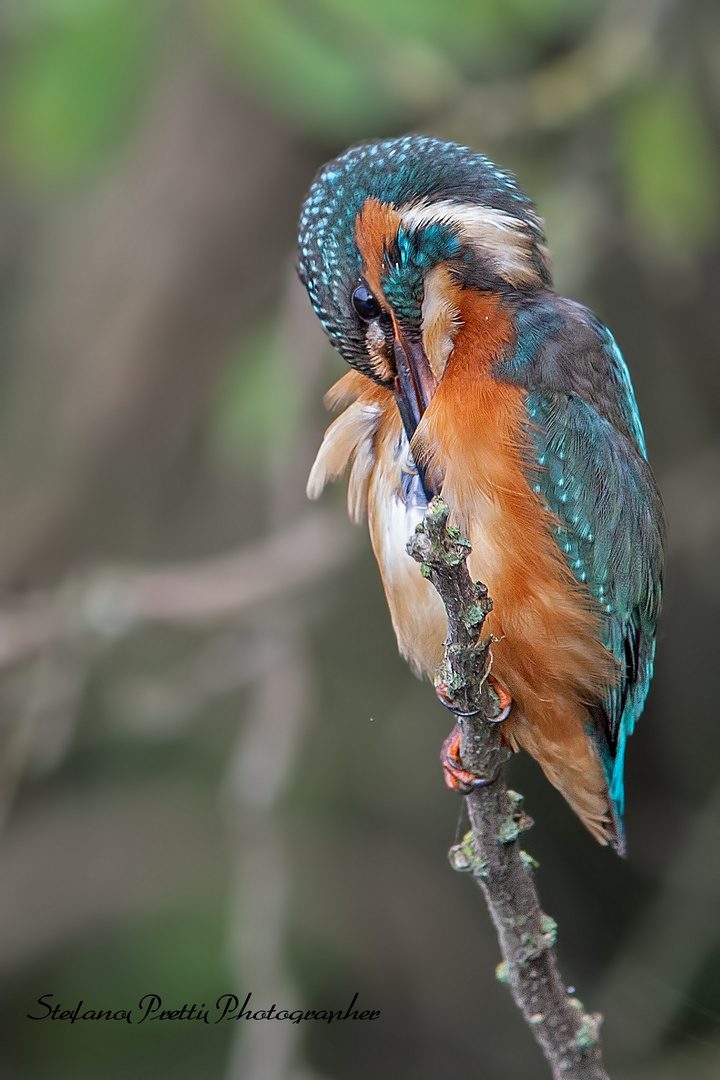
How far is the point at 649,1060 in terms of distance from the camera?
2.40 metres

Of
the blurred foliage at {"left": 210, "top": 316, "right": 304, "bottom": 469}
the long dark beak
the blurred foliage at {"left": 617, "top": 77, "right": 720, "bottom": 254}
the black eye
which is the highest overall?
the blurred foliage at {"left": 617, "top": 77, "right": 720, "bottom": 254}

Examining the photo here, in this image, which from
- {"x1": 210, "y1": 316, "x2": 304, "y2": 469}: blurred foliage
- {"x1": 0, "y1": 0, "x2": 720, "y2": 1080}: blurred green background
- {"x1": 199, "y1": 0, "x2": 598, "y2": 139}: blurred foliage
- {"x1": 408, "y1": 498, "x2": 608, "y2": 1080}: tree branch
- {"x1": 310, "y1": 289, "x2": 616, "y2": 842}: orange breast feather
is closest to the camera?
{"x1": 408, "y1": 498, "x2": 608, "y2": 1080}: tree branch

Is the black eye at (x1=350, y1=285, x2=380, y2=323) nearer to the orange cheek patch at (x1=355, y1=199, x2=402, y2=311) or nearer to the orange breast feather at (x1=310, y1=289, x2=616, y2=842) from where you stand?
the orange cheek patch at (x1=355, y1=199, x2=402, y2=311)

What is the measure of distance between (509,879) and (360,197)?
1.11 metres

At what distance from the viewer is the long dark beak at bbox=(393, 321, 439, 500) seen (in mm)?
1763

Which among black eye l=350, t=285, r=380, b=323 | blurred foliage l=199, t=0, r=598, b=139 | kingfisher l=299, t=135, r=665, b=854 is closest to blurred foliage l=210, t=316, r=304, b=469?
blurred foliage l=199, t=0, r=598, b=139

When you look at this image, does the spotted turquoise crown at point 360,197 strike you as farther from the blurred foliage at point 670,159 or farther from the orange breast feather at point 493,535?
the blurred foliage at point 670,159

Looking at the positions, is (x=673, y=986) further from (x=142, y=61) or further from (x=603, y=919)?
(x=142, y=61)

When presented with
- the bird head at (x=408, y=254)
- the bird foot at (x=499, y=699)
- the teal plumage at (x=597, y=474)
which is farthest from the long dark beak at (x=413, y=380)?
the bird foot at (x=499, y=699)

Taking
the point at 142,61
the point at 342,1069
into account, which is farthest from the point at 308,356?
the point at 342,1069

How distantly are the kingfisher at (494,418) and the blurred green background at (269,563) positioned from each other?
66 cm

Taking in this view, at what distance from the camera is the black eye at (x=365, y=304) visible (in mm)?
1771

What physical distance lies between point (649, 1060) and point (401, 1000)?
3.04ft

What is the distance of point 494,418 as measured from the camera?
1.74 m
